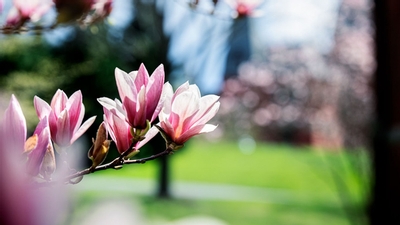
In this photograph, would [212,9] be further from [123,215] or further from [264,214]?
[264,214]

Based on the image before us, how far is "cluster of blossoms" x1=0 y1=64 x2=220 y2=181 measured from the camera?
9.1 inches

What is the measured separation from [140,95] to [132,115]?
0.04 feet

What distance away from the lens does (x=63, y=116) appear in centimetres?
24

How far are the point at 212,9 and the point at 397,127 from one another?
4.23 ft

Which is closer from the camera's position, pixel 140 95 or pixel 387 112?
pixel 140 95

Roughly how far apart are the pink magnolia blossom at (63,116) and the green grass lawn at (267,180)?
6.92 feet

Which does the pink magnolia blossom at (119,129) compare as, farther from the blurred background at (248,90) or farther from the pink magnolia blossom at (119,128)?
the blurred background at (248,90)

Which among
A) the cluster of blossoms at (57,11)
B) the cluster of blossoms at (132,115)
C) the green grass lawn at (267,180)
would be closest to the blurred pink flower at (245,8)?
the cluster of blossoms at (57,11)

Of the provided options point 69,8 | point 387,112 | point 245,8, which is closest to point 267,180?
point 387,112

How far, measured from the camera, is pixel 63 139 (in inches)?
9.5

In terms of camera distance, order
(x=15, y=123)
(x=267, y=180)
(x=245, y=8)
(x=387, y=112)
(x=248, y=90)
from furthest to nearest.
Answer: (x=248, y=90) → (x=267, y=180) → (x=387, y=112) → (x=245, y=8) → (x=15, y=123)

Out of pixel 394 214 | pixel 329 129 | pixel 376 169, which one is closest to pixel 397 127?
pixel 376 169

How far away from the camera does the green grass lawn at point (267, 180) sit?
3.31m

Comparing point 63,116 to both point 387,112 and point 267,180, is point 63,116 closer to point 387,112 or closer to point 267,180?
point 387,112
